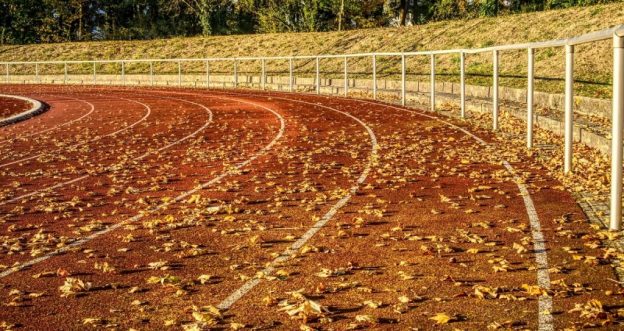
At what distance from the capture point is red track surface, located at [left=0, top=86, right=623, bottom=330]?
201 inches

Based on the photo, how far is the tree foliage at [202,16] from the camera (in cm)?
5291

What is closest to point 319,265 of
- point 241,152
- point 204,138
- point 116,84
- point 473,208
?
point 473,208

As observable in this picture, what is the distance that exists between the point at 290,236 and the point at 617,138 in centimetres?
301

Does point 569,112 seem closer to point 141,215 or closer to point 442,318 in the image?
point 141,215

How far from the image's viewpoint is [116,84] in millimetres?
42062

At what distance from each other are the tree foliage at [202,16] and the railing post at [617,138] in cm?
3472

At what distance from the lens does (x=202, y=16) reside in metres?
53.8

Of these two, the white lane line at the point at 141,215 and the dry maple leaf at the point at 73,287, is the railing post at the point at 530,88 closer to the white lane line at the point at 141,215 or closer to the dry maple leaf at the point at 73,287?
the white lane line at the point at 141,215

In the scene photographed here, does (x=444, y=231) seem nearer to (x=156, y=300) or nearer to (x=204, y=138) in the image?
(x=156, y=300)

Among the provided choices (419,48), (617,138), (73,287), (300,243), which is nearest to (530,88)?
(617,138)

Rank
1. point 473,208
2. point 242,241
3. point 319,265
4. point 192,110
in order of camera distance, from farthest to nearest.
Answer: point 192,110 → point 473,208 → point 242,241 → point 319,265

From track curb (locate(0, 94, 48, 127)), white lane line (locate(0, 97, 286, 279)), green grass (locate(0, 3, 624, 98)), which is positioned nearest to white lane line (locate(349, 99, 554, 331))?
white lane line (locate(0, 97, 286, 279))

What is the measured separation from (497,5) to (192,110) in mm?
19826

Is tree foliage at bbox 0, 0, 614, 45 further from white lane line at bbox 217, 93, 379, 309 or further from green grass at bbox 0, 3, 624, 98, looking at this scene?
white lane line at bbox 217, 93, 379, 309
